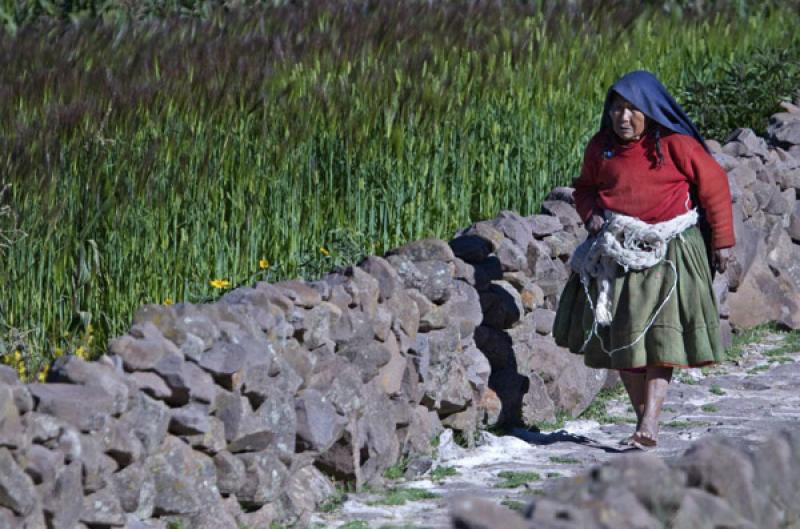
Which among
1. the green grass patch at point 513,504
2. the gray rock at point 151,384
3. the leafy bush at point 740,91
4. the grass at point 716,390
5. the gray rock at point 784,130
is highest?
the leafy bush at point 740,91

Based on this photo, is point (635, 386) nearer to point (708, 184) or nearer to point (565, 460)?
point (565, 460)

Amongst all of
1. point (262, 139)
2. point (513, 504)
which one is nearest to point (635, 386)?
point (513, 504)

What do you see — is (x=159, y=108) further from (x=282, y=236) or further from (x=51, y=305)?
(x=51, y=305)

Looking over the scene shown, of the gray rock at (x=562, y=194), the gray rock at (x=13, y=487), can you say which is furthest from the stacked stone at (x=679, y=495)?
the gray rock at (x=562, y=194)

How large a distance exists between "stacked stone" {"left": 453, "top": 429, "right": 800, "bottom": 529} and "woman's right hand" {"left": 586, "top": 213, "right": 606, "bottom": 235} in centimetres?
306

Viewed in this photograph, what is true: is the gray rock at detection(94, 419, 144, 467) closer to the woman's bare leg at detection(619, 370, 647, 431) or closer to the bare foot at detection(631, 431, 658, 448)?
the bare foot at detection(631, 431, 658, 448)

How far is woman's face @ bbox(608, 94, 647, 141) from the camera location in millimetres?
7297

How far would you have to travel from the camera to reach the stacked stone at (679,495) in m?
3.51

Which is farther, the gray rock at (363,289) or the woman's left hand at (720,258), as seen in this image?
the woman's left hand at (720,258)

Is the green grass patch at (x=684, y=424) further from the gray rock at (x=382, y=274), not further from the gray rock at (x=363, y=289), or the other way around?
the gray rock at (x=363, y=289)

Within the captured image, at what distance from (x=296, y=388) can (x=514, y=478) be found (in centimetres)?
Answer: 101

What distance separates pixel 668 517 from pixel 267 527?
237 cm

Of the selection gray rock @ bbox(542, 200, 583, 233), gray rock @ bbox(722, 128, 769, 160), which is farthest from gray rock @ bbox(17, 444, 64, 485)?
gray rock @ bbox(722, 128, 769, 160)

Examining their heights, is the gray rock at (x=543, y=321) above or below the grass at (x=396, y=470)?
above
